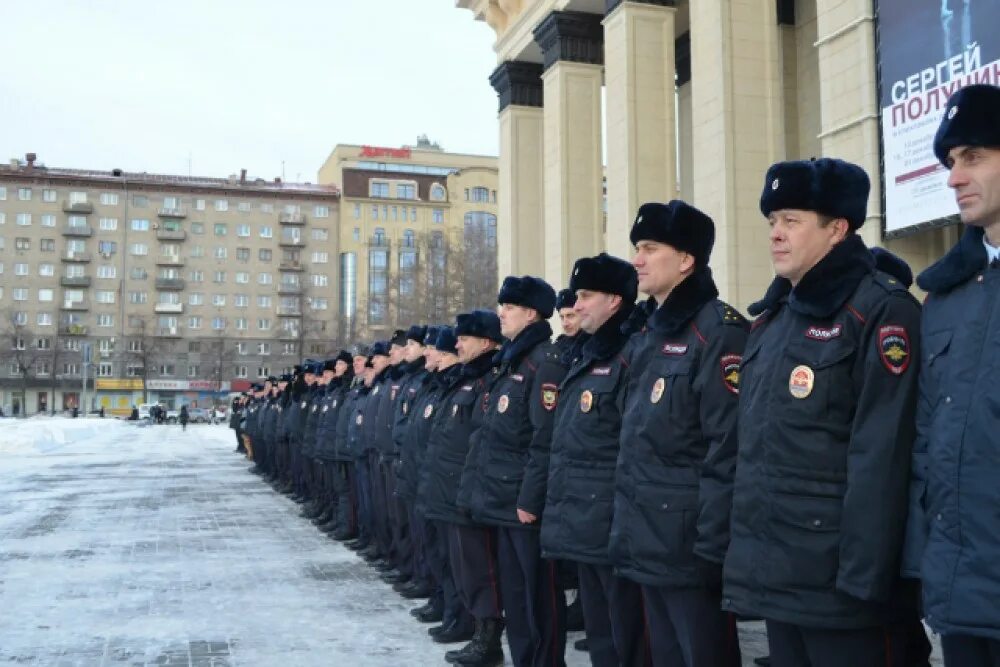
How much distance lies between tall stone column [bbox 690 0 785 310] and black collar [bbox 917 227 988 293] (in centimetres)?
1500

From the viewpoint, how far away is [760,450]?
310 cm

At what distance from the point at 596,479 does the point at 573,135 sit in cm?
2146

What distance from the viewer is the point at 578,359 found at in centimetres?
522

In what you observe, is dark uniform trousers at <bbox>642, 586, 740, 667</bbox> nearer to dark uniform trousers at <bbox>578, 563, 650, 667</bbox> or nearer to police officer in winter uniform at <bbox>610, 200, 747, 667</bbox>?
police officer in winter uniform at <bbox>610, 200, 747, 667</bbox>

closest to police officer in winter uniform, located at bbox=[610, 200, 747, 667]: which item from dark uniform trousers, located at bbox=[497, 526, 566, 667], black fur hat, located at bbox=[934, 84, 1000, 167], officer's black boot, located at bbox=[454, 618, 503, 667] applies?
black fur hat, located at bbox=[934, 84, 1000, 167]

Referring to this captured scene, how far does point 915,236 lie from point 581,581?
10.2 m

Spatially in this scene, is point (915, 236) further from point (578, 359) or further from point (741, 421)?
point (741, 421)

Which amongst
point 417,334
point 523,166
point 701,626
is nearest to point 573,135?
point 523,166

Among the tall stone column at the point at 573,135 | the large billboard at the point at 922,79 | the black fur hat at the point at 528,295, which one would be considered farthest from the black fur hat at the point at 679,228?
the tall stone column at the point at 573,135

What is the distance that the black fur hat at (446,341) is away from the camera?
25.2 ft

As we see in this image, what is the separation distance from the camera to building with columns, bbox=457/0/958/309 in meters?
14.1

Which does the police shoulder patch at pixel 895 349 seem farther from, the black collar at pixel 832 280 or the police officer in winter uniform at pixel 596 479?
the police officer in winter uniform at pixel 596 479

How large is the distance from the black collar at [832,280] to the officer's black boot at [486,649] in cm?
361

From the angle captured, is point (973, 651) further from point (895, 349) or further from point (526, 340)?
point (526, 340)
